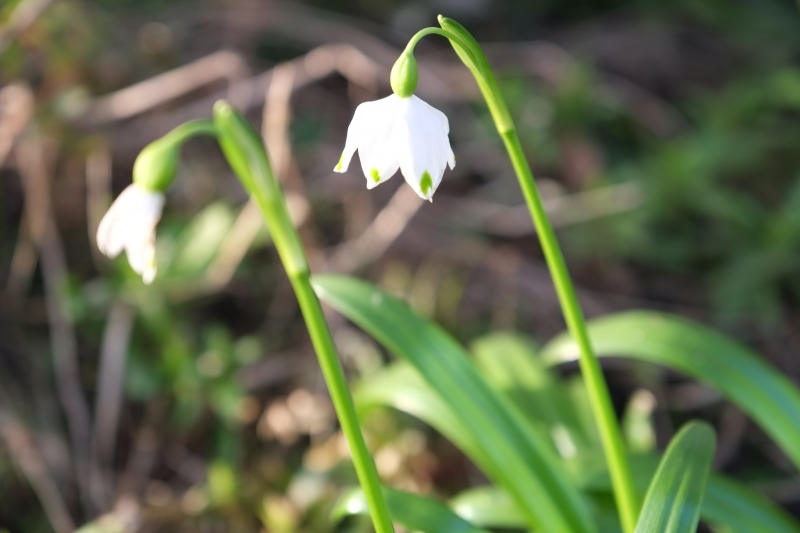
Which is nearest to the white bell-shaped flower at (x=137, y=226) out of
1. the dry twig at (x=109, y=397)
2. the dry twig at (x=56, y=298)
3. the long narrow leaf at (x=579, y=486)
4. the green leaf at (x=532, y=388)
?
the long narrow leaf at (x=579, y=486)

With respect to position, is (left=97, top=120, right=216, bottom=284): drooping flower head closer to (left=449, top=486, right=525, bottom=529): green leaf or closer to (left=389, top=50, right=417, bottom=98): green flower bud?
(left=389, top=50, right=417, bottom=98): green flower bud

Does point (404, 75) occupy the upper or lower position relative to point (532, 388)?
upper

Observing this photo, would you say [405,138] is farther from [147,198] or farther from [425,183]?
[147,198]

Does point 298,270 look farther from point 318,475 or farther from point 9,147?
point 9,147

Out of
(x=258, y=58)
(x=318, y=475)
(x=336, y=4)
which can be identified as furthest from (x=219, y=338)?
(x=336, y=4)

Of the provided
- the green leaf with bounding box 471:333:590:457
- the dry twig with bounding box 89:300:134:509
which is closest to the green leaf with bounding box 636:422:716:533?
the green leaf with bounding box 471:333:590:457

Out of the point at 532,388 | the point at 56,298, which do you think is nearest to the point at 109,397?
the point at 56,298

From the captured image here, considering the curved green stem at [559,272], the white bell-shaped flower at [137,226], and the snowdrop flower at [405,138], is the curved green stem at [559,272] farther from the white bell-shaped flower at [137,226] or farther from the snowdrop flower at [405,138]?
the white bell-shaped flower at [137,226]

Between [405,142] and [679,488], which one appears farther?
[679,488]
